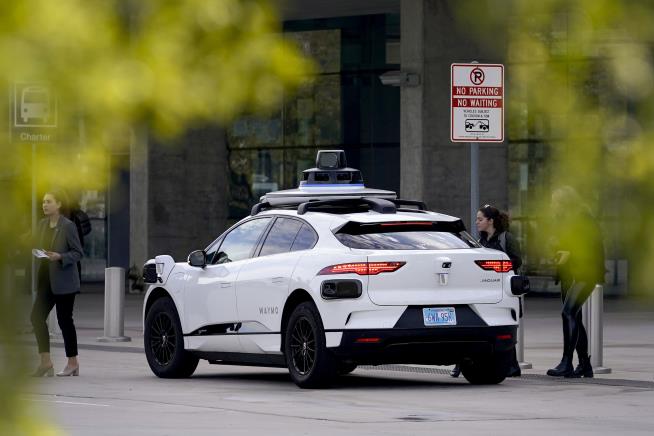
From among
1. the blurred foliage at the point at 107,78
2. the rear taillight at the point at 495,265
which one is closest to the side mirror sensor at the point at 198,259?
the rear taillight at the point at 495,265

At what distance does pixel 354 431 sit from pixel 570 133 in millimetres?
7924

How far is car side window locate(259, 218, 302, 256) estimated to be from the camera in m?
14.1

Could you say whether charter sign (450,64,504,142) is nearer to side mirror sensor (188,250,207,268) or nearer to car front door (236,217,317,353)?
car front door (236,217,317,353)

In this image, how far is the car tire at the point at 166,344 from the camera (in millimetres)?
15148

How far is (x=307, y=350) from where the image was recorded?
13320 mm

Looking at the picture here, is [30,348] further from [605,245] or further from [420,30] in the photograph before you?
[420,30]

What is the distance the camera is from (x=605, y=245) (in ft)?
8.91

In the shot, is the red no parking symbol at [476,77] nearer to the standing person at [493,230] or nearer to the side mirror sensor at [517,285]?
the standing person at [493,230]

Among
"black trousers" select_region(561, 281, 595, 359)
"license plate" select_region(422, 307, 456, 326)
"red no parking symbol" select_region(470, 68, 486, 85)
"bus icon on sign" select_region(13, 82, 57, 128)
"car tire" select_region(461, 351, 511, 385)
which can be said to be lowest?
"car tire" select_region(461, 351, 511, 385)

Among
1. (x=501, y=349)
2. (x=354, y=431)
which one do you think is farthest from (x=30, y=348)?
(x=501, y=349)

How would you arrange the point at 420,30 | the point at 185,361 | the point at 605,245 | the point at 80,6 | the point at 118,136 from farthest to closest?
the point at 420,30 < the point at 185,361 < the point at 605,245 < the point at 118,136 < the point at 80,6

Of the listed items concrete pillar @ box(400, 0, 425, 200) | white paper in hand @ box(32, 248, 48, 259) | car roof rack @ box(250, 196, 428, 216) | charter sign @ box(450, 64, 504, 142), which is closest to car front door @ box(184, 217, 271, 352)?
car roof rack @ box(250, 196, 428, 216)

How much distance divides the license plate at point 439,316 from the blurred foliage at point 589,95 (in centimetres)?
1081

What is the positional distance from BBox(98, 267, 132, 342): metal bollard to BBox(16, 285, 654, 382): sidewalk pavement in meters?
0.20
